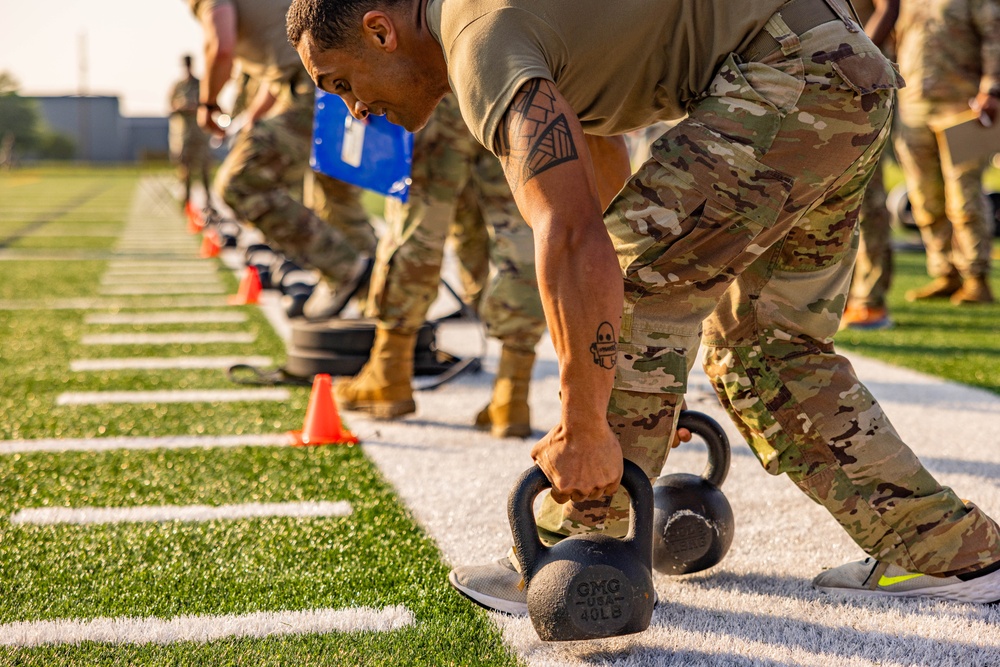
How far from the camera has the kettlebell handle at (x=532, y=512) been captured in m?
2.09

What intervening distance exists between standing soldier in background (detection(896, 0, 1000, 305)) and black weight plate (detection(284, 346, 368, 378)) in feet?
14.5

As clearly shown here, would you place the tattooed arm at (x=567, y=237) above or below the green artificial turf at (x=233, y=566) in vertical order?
above

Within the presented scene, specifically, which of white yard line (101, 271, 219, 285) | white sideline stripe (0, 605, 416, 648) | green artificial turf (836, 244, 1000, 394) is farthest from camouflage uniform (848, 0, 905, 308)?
white yard line (101, 271, 219, 285)

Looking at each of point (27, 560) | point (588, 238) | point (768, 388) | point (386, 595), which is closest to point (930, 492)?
point (768, 388)

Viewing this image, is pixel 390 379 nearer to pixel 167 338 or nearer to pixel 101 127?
pixel 167 338

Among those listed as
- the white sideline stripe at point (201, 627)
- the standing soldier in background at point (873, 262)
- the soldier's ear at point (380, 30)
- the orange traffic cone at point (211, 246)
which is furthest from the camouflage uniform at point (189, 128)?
the soldier's ear at point (380, 30)

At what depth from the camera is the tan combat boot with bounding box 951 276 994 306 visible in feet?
26.4

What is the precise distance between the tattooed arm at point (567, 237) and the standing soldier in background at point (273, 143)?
389 cm

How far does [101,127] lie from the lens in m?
83.1

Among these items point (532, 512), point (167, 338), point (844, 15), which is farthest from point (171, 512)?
point (167, 338)

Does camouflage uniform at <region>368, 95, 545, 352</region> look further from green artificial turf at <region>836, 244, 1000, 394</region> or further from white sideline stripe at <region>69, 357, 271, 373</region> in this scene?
green artificial turf at <region>836, 244, 1000, 394</region>

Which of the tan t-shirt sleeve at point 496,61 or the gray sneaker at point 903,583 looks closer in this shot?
the tan t-shirt sleeve at point 496,61

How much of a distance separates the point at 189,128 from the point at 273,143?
493 inches

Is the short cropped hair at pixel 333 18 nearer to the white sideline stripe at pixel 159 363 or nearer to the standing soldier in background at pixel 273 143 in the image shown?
the standing soldier in background at pixel 273 143
